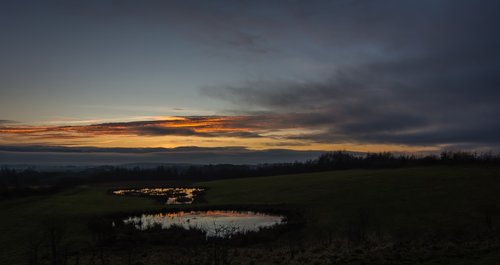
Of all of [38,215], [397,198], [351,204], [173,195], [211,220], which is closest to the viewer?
[38,215]

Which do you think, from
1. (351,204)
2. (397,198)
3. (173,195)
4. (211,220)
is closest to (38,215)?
(211,220)

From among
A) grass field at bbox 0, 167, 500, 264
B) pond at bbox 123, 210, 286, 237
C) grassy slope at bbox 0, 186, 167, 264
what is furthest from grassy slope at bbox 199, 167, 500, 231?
grassy slope at bbox 0, 186, 167, 264

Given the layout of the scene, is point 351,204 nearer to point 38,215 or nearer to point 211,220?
point 211,220

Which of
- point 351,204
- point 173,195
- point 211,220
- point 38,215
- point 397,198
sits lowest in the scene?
point 173,195

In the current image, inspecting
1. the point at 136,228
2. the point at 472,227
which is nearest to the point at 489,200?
the point at 472,227

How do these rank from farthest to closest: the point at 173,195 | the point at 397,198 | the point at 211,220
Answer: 1. the point at 173,195
2. the point at 397,198
3. the point at 211,220

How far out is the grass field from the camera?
4312 centimetres

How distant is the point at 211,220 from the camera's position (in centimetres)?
5356

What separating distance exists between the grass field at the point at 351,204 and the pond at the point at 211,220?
217 inches

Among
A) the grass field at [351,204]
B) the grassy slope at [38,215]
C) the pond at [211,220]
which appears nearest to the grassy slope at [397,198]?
the grass field at [351,204]

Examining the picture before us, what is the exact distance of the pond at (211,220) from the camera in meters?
47.0

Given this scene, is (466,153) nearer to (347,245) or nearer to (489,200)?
(489,200)

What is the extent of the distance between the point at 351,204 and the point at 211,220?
21.5 metres

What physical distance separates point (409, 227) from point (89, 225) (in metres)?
38.3
